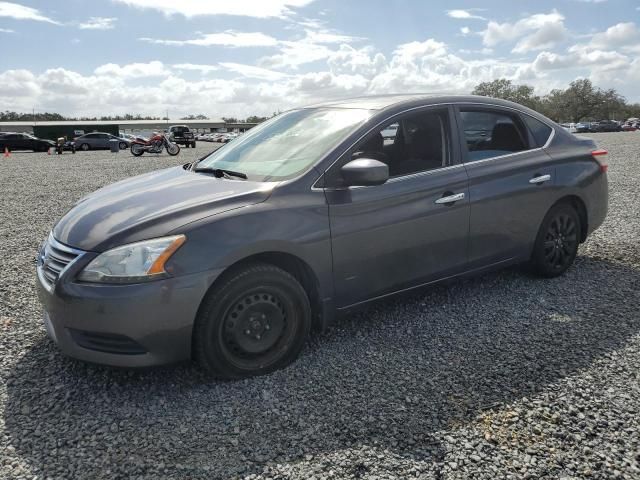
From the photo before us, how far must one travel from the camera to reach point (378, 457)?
2445 millimetres

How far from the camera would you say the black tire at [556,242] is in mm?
4594

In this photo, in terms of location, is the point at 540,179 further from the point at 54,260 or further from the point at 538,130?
the point at 54,260

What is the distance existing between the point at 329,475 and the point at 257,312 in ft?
3.44

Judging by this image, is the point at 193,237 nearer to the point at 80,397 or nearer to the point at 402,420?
the point at 80,397

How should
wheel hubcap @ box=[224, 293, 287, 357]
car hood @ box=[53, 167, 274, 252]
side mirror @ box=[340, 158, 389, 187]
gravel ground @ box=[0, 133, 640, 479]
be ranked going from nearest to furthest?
gravel ground @ box=[0, 133, 640, 479] → car hood @ box=[53, 167, 274, 252] → wheel hubcap @ box=[224, 293, 287, 357] → side mirror @ box=[340, 158, 389, 187]

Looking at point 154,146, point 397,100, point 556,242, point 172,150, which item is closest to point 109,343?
point 397,100

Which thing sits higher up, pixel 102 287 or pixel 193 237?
pixel 193 237

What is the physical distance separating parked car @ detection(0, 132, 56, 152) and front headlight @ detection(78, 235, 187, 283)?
34.6 m

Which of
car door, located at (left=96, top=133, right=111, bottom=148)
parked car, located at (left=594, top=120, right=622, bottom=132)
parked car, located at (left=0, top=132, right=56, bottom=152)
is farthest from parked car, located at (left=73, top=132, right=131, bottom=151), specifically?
parked car, located at (left=594, top=120, right=622, bottom=132)

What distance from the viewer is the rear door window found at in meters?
4.09

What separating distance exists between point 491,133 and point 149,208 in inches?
110

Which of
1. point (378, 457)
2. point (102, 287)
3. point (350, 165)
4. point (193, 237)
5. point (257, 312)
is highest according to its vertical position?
point (350, 165)

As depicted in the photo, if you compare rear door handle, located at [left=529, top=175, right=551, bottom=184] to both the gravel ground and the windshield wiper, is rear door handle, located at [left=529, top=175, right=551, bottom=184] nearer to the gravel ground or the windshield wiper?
the gravel ground

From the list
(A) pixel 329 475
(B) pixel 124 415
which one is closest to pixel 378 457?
(A) pixel 329 475
